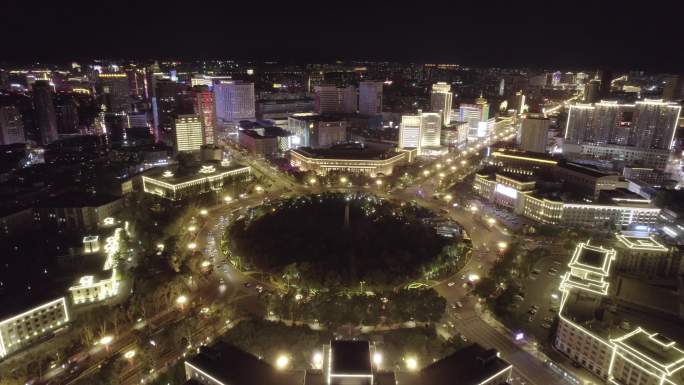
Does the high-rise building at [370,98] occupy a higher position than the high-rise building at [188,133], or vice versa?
the high-rise building at [370,98]

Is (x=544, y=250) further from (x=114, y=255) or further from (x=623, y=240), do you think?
(x=114, y=255)

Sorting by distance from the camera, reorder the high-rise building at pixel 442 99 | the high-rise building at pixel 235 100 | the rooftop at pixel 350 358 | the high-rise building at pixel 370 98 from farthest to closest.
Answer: the high-rise building at pixel 370 98 < the high-rise building at pixel 235 100 < the high-rise building at pixel 442 99 < the rooftop at pixel 350 358

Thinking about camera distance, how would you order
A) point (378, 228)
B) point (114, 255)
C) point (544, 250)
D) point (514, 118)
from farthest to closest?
point (514, 118) < point (378, 228) < point (544, 250) < point (114, 255)

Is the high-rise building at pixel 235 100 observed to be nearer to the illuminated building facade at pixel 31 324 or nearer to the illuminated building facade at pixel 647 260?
the illuminated building facade at pixel 31 324

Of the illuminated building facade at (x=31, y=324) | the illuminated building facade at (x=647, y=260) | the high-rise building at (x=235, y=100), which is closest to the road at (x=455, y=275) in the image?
the illuminated building facade at (x=31, y=324)

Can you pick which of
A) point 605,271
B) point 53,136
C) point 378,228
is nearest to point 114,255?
point 378,228

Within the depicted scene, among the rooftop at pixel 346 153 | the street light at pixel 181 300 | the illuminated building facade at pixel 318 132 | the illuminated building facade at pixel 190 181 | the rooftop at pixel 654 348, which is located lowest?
the street light at pixel 181 300

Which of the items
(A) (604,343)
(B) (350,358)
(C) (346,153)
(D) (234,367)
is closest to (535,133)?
(C) (346,153)
